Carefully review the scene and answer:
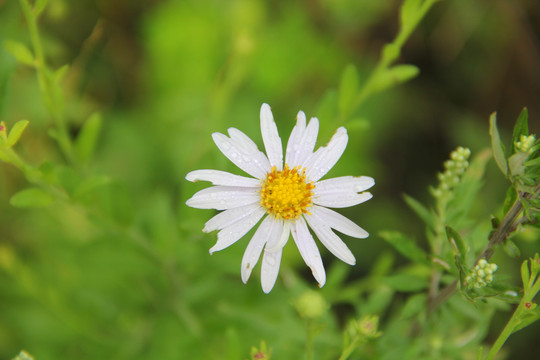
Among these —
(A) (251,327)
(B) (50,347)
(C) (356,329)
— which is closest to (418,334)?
(C) (356,329)

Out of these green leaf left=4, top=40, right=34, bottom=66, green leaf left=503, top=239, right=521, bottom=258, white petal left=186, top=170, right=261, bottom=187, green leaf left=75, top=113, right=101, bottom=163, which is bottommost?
green leaf left=503, top=239, right=521, bottom=258

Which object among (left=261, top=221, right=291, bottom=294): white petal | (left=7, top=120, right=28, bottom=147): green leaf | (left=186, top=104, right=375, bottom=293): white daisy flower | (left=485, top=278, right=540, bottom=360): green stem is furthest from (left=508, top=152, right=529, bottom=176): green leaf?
(left=7, top=120, right=28, bottom=147): green leaf

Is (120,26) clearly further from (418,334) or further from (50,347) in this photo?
(418,334)

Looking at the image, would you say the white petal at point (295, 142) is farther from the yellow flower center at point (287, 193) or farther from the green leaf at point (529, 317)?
the green leaf at point (529, 317)

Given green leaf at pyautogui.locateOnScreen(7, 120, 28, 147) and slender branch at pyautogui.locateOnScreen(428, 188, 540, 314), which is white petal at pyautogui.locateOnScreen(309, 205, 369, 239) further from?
green leaf at pyautogui.locateOnScreen(7, 120, 28, 147)

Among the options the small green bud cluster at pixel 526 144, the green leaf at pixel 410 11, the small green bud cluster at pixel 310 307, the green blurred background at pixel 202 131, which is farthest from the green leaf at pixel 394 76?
the small green bud cluster at pixel 310 307
